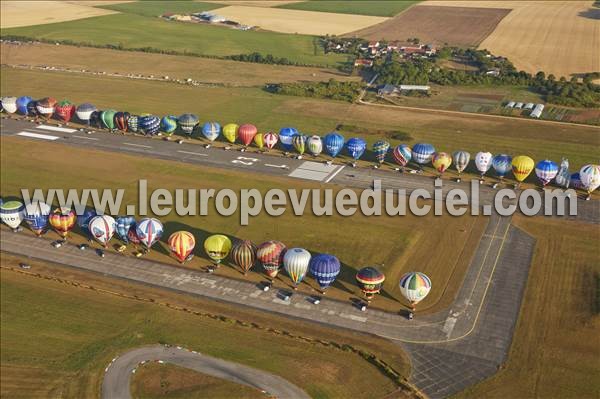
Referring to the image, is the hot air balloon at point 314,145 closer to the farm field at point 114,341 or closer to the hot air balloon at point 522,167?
the hot air balloon at point 522,167

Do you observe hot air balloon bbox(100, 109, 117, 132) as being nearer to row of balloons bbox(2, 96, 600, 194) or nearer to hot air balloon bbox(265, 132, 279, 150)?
row of balloons bbox(2, 96, 600, 194)

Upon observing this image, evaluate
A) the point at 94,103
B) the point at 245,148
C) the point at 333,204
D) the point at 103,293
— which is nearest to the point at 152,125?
the point at 245,148

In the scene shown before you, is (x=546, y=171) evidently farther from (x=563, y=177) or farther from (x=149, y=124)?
(x=149, y=124)

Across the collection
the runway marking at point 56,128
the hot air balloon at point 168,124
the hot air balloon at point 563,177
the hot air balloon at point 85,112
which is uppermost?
the hot air balloon at point 85,112

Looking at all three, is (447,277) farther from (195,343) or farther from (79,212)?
(79,212)

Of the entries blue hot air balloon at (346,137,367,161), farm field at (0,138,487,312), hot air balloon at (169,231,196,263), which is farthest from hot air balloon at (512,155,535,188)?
hot air balloon at (169,231,196,263)

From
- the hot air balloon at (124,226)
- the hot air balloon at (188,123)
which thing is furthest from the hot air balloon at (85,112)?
the hot air balloon at (124,226)

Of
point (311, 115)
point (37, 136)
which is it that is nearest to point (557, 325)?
point (311, 115)
